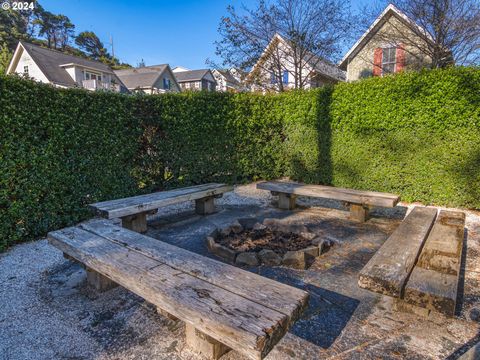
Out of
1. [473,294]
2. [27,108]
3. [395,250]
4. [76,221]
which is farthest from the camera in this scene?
[76,221]

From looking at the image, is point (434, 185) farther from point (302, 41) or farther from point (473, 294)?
point (302, 41)

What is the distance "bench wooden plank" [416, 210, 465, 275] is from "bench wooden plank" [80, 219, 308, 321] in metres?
1.13

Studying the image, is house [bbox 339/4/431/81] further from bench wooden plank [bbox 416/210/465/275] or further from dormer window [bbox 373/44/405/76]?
bench wooden plank [bbox 416/210/465/275]

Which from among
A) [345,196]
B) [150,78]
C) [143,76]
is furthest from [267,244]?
[143,76]

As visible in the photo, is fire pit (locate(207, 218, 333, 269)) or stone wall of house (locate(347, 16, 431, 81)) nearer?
fire pit (locate(207, 218, 333, 269))

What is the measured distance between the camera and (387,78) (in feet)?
18.3

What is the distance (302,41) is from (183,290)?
11232mm

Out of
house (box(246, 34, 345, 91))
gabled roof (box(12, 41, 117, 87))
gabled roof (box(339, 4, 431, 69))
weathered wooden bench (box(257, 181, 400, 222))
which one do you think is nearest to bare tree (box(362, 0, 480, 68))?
gabled roof (box(339, 4, 431, 69))

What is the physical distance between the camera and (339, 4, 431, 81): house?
9.93 m

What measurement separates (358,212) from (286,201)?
1285 millimetres

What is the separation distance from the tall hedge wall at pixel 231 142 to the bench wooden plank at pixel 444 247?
2786mm

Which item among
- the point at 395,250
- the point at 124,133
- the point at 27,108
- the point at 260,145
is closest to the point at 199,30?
the point at 260,145

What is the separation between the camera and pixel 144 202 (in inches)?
147

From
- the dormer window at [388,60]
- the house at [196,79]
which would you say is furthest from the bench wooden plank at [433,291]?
the house at [196,79]
